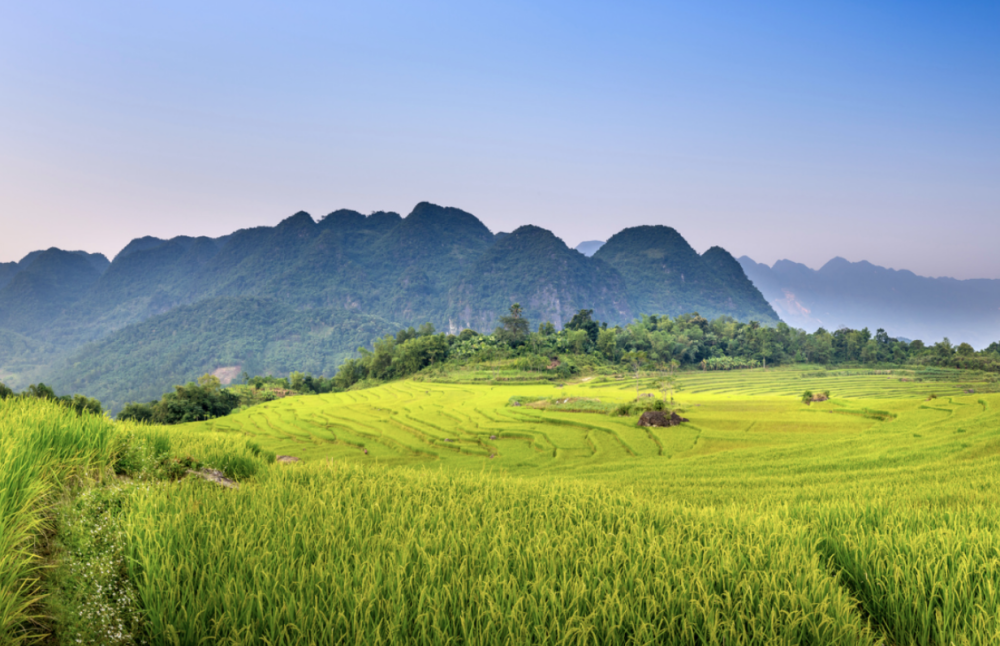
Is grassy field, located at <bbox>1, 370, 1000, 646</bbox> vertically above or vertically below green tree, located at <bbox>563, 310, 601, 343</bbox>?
below

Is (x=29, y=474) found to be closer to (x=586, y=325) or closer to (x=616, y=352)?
(x=616, y=352)

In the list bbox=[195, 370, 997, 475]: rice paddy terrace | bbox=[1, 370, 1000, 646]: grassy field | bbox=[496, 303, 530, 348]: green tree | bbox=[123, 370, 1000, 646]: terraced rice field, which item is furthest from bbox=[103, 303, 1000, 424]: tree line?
bbox=[123, 370, 1000, 646]: terraced rice field

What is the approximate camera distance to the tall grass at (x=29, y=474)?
1.73 metres

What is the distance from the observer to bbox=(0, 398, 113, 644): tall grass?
68.2 inches

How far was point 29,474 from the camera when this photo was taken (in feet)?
7.97

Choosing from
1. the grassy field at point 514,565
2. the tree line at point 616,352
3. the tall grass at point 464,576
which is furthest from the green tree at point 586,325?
the tall grass at point 464,576

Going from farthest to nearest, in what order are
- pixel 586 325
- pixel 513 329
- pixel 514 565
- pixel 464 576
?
pixel 586 325
pixel 513 329
pixel 514 565
pixel 464 576

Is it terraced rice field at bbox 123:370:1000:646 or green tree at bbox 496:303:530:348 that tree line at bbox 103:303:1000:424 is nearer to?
green tree at bbox 496:303:530:348

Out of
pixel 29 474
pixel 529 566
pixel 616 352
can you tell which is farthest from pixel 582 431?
pixel 616 352

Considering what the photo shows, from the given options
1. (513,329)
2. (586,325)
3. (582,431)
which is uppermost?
(586,325)

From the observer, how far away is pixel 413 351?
82.4 metres

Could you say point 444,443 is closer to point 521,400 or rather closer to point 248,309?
point 521,400

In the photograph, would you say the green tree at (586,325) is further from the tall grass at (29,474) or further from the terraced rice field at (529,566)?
the tall grass at (29,474)

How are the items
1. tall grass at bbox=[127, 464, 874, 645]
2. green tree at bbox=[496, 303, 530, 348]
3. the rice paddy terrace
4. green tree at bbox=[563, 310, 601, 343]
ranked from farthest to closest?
green tree at bbox=[563, 310, 601, 343], green tree at bbox=[496, 303, 530, 348], the rice paddy terrace, tall grass at bbox=[127, 464, 874, 645]
